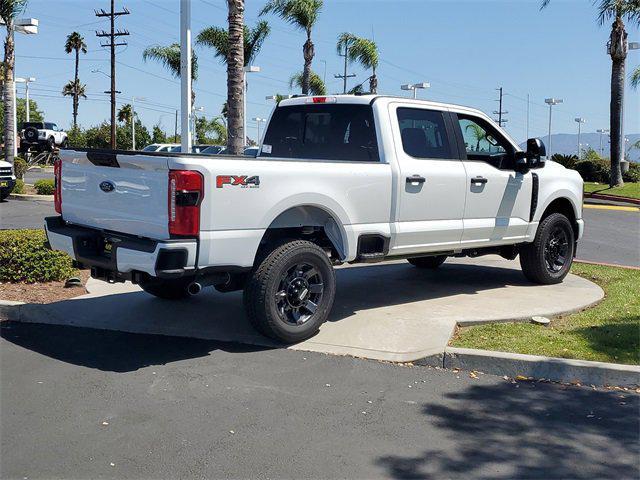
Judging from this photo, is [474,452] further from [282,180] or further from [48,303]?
[48,303]

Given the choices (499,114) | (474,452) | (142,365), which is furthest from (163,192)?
(499,114)

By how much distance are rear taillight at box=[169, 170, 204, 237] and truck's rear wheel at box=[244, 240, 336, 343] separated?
0.78 metres

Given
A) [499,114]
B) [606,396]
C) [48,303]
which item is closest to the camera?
[606,396]

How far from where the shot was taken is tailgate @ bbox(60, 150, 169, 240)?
5.23m

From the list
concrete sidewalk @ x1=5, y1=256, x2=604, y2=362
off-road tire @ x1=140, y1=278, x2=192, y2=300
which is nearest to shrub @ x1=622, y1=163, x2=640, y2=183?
concrete sidewalk @ x1=5, y1=256, x2=604, y2=362

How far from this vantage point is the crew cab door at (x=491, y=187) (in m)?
7.36

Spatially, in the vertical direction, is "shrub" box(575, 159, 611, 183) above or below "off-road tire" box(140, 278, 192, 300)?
above

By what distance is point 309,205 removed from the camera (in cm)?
597

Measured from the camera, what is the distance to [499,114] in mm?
80312

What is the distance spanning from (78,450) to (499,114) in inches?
3185

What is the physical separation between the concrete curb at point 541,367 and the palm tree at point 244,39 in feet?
97.2

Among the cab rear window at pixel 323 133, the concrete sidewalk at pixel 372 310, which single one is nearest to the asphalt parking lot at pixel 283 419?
the concrete sidewalk at pixel 372 310

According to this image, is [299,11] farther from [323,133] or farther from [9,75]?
[323,133]

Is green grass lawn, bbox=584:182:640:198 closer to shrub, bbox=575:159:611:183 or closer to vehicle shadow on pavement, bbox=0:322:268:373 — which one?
shrub, bbox=575:159:611:183
